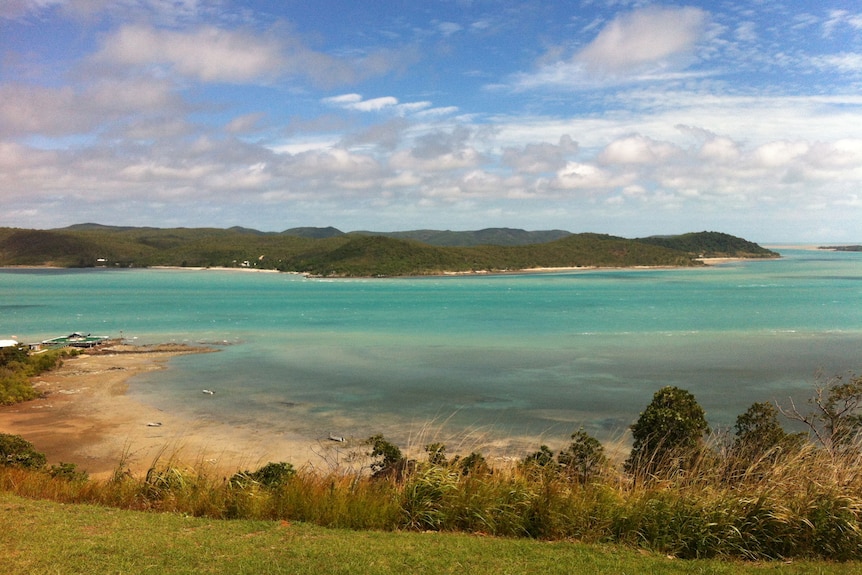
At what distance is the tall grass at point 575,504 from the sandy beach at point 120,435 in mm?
6652

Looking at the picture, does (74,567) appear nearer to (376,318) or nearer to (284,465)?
(284,465)

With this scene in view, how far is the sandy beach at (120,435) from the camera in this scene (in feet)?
57.7

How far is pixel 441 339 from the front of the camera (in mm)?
46469

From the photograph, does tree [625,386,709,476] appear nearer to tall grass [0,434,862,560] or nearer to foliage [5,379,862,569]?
foliage [5,379,862,569]

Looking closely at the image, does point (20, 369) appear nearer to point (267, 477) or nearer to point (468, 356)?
point (468, 356)

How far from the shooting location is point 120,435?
2078 centimetres

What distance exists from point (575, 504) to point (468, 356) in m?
31.5

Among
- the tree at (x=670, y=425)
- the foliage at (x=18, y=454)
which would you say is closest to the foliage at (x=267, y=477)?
the foliage at (x=18, y=454)

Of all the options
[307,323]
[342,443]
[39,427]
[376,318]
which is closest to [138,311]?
[307,323]

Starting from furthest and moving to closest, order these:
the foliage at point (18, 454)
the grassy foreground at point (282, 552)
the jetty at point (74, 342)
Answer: the jetty at point (74, 342)
the foliage at point (18, 454)
the grassy foreground at point (282, 552)

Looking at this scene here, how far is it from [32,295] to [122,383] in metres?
72.2

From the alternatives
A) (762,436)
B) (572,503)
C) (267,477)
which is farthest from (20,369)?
(762,436)

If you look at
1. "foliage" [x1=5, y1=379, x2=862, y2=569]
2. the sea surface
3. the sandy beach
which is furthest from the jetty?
"foliage" [x1=5, y1=379, x2=862, y2=569]

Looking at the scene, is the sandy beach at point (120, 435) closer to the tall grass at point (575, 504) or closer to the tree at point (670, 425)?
the tall grass at point (575, 504)
